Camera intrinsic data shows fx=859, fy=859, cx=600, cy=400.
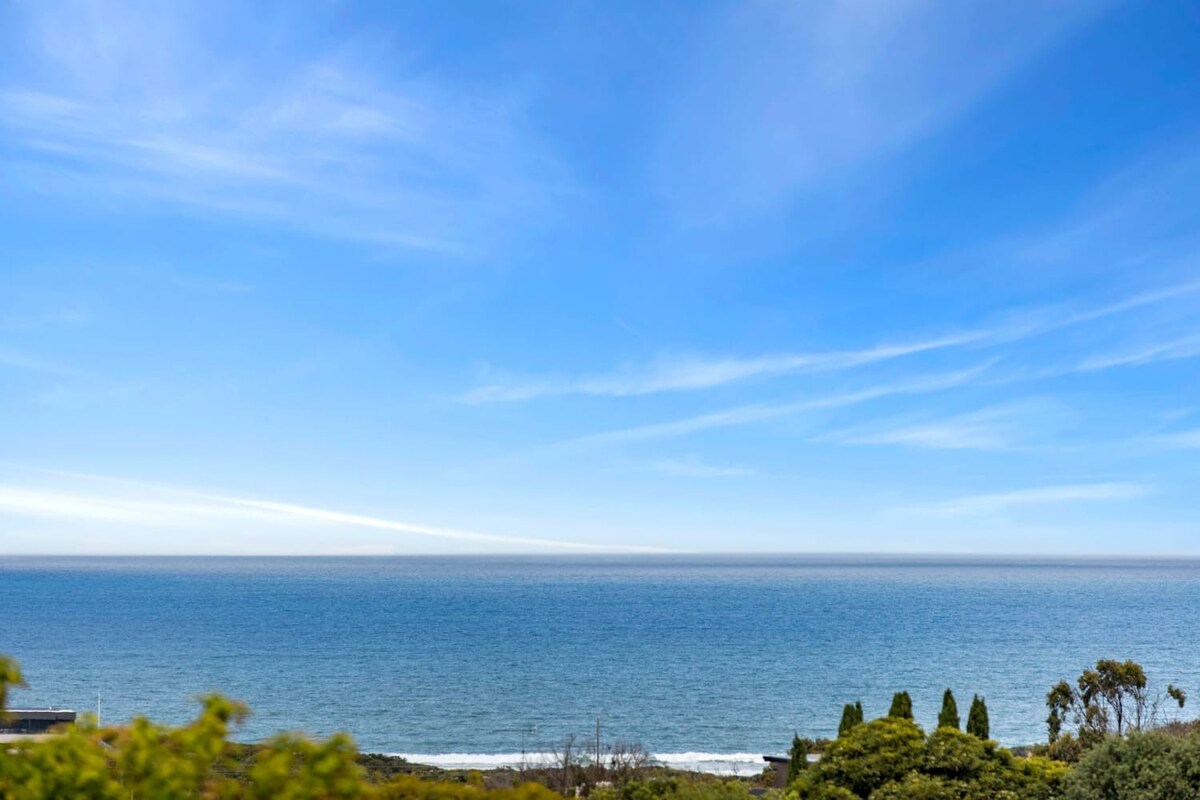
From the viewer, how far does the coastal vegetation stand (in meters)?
6.73

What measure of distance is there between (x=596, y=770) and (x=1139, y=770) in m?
17.9

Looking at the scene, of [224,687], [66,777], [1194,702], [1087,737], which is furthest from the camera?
[224,687]

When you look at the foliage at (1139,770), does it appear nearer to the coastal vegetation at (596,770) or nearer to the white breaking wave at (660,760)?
the coastal vegetation at (596,770)

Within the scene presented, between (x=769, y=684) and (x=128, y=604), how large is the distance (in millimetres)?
141368

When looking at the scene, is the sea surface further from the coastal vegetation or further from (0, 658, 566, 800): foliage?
(0, 658, 566, 800): foliage

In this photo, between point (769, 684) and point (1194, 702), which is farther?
point (769, 684)

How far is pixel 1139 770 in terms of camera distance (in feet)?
51.8

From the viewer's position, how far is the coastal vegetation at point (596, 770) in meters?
6.73

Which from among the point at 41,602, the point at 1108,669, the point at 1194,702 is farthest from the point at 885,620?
the point at 41,602

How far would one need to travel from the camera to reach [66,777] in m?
6.67

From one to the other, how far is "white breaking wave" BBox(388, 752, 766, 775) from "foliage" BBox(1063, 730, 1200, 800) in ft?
101

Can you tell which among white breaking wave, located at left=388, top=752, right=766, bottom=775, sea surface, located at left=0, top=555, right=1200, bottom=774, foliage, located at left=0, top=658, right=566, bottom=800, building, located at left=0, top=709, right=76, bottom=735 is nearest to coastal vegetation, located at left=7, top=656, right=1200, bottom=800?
foliage, located at left=0, top=658, right=566, bottom=800

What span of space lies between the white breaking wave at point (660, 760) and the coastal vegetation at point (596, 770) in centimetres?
697

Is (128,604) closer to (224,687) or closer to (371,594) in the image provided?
(371,594)
